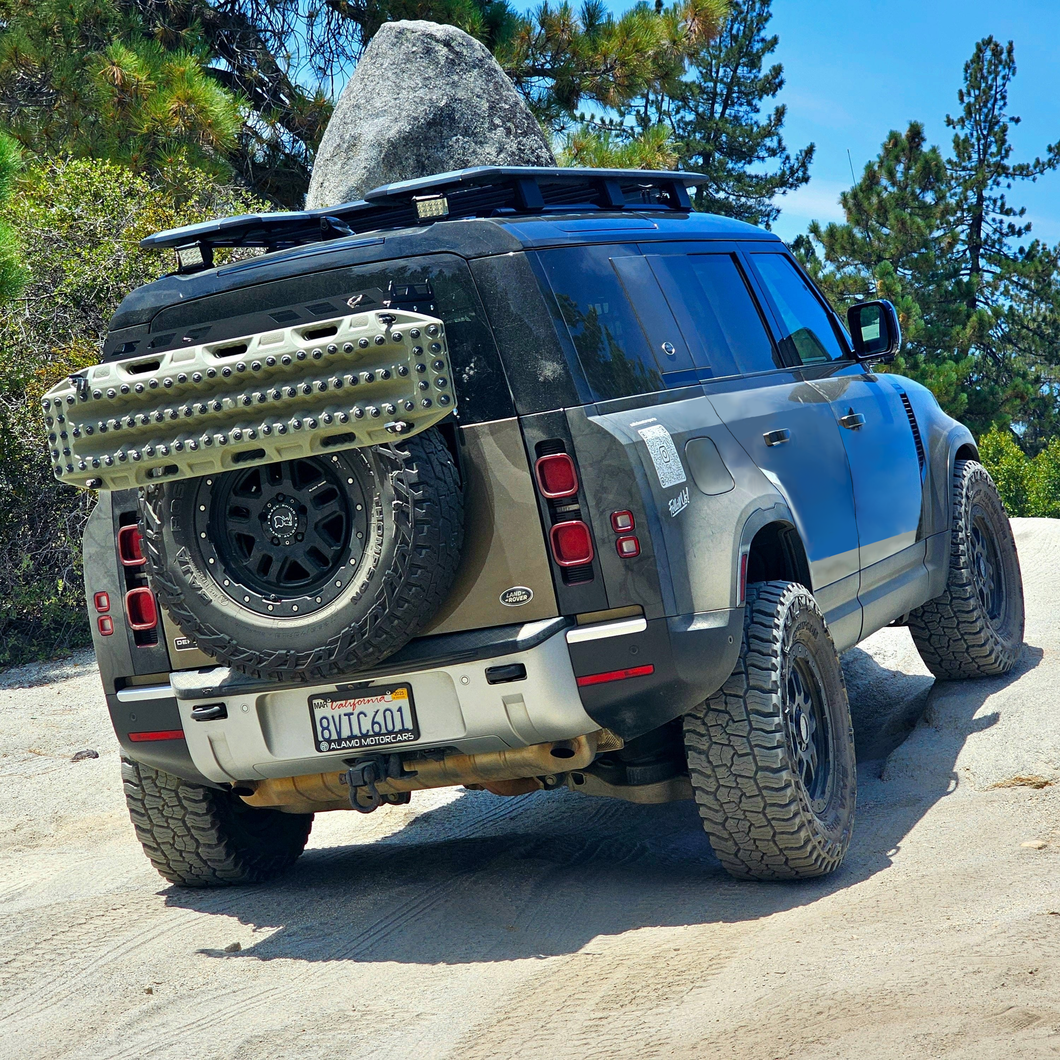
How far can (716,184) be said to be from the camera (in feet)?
106

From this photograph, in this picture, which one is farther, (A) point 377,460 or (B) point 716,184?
(B) point 716,184

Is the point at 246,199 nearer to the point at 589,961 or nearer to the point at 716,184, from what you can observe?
the point at 589,961

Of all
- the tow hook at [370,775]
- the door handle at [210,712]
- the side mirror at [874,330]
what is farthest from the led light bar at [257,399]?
the side mirror at [874,330]

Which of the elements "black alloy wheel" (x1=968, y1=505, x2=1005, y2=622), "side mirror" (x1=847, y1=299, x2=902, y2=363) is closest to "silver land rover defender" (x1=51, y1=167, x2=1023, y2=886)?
"side mirror" (x1=847, y1=299, x2=902, y2=363)

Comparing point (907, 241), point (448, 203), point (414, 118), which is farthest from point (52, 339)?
point (907, 241)

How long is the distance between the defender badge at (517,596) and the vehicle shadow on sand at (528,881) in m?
1.04

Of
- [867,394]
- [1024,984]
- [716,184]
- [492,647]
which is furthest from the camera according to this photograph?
[716,184]

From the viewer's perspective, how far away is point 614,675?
384 cm

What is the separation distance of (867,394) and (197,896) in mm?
3476

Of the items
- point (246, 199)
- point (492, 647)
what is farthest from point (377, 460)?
point (246, 199)

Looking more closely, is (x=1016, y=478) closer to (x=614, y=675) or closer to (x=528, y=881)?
(x=528, y=881)

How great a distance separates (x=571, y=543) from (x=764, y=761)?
3.04 feet

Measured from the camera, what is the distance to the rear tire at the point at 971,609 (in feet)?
20.8

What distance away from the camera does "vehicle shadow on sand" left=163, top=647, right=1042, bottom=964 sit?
4.07 m
